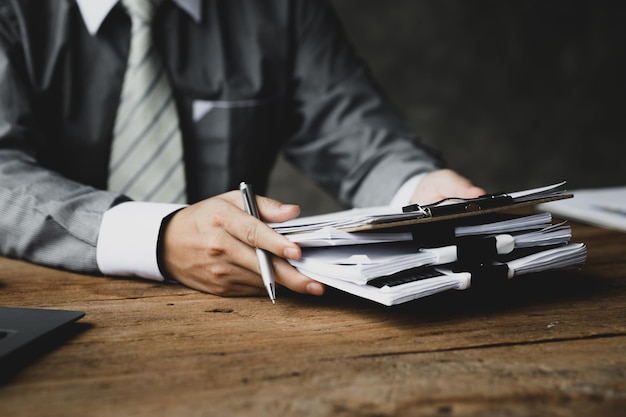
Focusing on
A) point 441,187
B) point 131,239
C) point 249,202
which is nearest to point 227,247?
point 249,202

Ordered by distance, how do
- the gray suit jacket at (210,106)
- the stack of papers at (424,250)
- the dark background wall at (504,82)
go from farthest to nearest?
the dark background wall at (504,82)
the gray suit jacket at (210,106)
the stack of papers at (424,250)

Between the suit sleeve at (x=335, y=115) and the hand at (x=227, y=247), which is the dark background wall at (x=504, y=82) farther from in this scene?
the hand at (x=227, y=247)

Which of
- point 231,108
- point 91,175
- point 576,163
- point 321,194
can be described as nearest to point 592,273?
point 231,108

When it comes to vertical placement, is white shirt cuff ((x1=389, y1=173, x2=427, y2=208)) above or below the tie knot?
below

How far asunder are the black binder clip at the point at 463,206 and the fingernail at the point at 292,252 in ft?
0.42

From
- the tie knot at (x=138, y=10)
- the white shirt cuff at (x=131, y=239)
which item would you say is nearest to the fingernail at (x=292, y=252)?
the white shirt cuff at (x=131, y=239)

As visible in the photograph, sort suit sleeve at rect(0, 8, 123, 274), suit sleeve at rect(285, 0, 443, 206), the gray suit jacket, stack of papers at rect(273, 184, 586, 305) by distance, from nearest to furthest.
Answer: stack of papers at rect(273, 184, 586, 305) → suit sleeve at rect(0, 8, 123, 274) → the gray suit jacket → suit sleeve at rect(285, 0, 443, 206)

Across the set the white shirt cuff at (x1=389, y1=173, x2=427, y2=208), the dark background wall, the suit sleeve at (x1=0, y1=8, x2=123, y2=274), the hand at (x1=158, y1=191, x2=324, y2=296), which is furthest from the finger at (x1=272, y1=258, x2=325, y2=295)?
the dark background wall

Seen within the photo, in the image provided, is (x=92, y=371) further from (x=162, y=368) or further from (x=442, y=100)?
→ (x=442, y=100)

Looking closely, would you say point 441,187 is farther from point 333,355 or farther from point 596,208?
point 333,355

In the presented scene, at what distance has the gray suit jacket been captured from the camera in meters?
1.13

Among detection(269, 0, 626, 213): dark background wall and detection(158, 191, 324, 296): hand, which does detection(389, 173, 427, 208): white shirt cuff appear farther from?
detection(269, 0, 626, 213): dark background wall

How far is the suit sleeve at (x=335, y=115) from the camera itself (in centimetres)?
145

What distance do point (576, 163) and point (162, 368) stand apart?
3.86m
